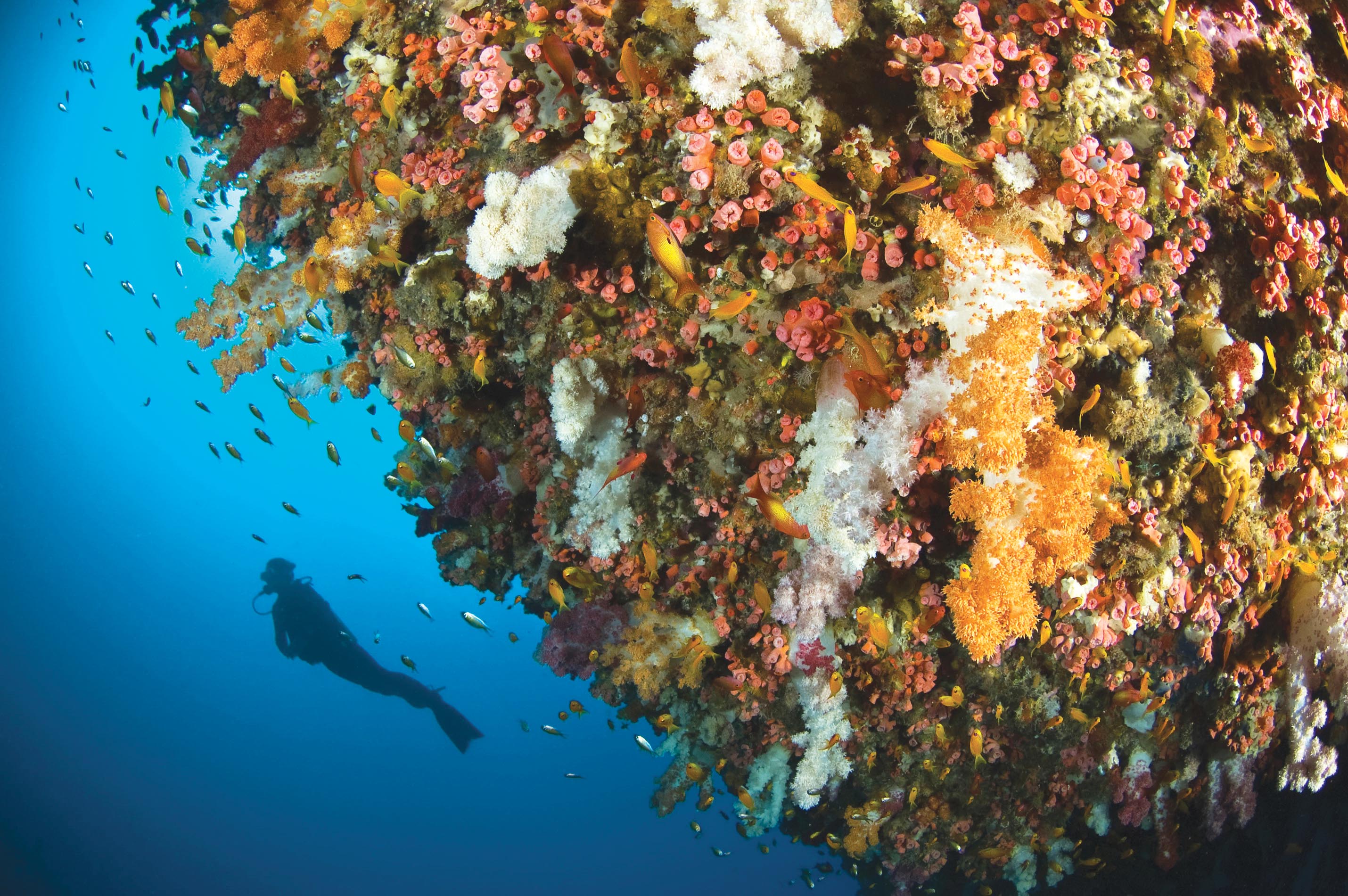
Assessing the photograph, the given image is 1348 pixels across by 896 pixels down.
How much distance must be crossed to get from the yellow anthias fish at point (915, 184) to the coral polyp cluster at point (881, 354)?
3 centimetres

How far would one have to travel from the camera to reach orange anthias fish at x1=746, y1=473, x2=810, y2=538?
3203 millimetres

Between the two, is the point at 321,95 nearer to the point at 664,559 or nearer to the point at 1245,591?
the point at 664,559

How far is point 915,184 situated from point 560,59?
2216 millimetres

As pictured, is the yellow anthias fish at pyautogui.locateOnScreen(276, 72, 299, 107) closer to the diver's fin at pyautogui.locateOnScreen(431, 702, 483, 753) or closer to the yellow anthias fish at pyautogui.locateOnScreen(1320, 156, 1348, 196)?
the yellow anthias fish at pyautogui.locateOnScreen(1320, 156, 1348, 196)

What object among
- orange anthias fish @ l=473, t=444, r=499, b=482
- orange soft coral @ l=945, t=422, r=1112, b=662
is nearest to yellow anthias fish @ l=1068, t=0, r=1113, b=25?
orange soft coral @ l=945, t=422, r=1112, b=662

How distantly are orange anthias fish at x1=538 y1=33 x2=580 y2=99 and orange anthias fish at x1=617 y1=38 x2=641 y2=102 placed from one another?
1.03 ft

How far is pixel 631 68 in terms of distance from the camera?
338cm

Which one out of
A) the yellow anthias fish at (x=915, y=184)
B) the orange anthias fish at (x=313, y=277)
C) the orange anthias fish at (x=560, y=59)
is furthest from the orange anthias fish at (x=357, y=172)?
the yellow anthias fish at (x=915, y=184)

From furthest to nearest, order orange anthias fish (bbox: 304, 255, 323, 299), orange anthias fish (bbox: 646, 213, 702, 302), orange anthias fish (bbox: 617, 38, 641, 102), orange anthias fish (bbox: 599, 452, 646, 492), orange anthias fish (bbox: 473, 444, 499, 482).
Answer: orange anthias fish (bbox: 473, 444, 499, 482) < orange anthias fish (bbox: 304, 255, 323, 299) < orange anthias fish (bbox: 599, 452, 646, 492) < orange anthias fish (bbox: 617, 38, 641, 102) < orange anthias fish (bbox: 646, 213, 702, 302)

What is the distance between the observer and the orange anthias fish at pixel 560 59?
3.38 meters

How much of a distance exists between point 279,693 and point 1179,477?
79161 millimetres

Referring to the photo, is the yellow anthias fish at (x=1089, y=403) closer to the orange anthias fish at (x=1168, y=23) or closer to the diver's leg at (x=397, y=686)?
the orange anthias fish at (x=1168, y=23)

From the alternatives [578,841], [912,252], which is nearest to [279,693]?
[578,841]

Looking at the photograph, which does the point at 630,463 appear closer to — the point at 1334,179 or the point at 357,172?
the point at 357,172
